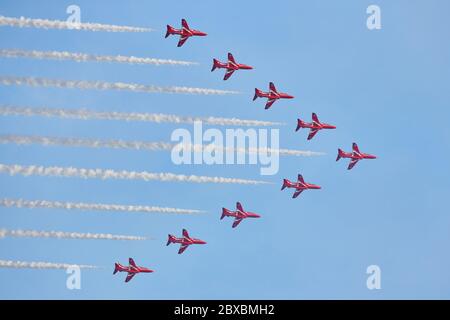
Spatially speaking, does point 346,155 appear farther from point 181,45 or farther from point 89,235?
point 89,235

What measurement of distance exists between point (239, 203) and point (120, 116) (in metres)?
22.0

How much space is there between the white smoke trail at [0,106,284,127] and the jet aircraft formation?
8598mm

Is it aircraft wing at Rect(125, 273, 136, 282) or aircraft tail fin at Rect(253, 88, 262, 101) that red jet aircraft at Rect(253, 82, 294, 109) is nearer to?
aircraft tail fin at Rect(253, 88, 262, 101)

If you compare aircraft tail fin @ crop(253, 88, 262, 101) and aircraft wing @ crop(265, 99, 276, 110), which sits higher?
aircraft tail fin @ crop(253, 88, 262, 101)

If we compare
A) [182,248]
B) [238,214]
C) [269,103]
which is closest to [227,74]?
[269,103]

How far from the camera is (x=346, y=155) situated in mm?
130875

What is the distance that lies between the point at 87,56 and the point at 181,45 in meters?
12.6

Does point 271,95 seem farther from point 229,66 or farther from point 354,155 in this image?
point 354,155

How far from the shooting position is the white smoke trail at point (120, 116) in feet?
339

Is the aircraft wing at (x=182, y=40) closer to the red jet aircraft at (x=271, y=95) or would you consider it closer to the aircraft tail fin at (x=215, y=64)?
the aircraft tail fin at (x=215, y=64)

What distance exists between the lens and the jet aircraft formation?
11850 cm

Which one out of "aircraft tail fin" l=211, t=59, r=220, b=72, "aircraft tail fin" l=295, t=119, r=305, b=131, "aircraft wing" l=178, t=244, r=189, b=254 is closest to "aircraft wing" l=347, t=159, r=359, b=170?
"aircraft tail fin" l=295, t=119, r=305, b=131

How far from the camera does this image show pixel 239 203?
126 m
